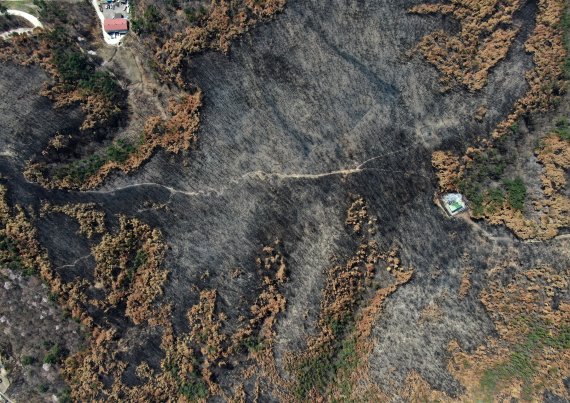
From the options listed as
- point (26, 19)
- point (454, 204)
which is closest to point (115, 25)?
point (26, 19)

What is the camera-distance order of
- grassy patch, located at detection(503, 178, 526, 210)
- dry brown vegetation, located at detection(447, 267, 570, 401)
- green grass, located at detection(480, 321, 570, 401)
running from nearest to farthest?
1. dry brown vegetation, located at detection(447, 267, 570, 401)
2. green grass, located at detection(480, 321, 570, 401)
3. grassy patch, located at detection(503, 178, 526, 210)

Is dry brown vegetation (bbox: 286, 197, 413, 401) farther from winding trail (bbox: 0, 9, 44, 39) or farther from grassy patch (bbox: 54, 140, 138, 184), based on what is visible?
winding trail (bbox: 0, 9, 44, 39)

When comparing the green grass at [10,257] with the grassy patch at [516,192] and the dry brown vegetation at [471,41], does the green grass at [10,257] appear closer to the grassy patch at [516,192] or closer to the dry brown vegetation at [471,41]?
the dry brown vegetation at [471,41]

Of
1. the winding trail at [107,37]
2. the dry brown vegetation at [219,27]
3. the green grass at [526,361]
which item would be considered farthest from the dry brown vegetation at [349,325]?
the winding trail at [107,37]

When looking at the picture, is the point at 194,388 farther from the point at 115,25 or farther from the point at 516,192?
the point at 115,25

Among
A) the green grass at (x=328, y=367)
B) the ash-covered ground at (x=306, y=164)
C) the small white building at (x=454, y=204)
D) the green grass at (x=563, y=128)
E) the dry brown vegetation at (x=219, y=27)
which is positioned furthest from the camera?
the small white building at (x=454, y=204)

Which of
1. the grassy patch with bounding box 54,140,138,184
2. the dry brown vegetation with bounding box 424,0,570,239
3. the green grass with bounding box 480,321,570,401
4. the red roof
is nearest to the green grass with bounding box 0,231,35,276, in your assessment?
the grassy patch with bounding box 54,140,138,184

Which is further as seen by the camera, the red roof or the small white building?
the red roof
